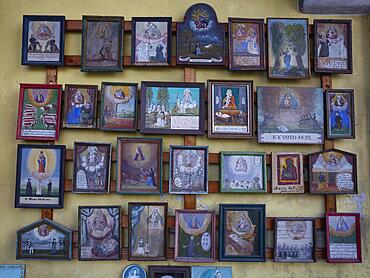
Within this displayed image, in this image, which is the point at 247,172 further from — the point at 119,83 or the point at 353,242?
the point at 119,83

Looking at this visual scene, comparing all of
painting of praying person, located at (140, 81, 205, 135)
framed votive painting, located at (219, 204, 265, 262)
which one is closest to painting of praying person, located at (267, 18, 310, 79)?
painting of praying person, located at (140, 81, 205, 135)

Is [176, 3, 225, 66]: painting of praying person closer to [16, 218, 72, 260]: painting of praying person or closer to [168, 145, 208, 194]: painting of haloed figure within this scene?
[168, 145, 208, 194]: painting of haloed figure

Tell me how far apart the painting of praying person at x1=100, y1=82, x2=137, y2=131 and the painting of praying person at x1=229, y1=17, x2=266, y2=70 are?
0.53 metres

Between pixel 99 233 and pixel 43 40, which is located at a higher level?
pixel 43 40

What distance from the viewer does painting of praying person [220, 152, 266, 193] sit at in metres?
2.53

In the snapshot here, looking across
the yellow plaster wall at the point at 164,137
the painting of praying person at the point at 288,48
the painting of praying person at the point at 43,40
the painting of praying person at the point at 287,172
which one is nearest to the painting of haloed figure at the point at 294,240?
the yellow plaster wall at the point at 164,137

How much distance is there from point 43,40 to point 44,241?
1.00m

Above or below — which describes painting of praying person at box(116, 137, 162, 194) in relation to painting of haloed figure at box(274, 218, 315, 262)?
above

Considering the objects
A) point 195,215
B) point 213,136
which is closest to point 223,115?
point 213,136

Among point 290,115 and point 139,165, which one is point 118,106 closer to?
point 139,165

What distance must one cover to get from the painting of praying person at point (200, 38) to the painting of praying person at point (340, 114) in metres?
0.58

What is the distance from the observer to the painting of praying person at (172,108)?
255cm

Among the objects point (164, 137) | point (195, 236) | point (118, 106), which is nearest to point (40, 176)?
point (118, 106)

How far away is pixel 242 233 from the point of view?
99.0 inches
